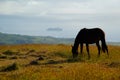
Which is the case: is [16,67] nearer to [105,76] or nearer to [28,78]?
[28,78]

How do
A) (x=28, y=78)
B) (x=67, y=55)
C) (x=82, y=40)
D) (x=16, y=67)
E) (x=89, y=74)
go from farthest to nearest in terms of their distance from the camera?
(x=67, y=55)
(x=82, y=40)
(x=16, y=67)
(x=89, y=74)
(x=28, y=78)

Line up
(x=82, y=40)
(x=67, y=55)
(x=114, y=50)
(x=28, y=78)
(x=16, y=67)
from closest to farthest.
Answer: (x=28, y=78)
(x=16, y=67)
(x=82, y=40)
(x=67, y=55)
(x=114, y=50)

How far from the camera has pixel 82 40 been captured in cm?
4053

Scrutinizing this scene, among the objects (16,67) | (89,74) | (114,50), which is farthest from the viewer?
(114,50)

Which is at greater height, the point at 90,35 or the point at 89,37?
the point at 90,35

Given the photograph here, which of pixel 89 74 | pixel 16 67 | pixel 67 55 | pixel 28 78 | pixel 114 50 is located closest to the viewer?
pixel 28 78

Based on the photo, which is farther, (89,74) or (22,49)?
(22,49)

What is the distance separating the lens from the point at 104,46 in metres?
42.3

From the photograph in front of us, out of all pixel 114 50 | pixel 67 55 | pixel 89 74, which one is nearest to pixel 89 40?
pixel 67 55

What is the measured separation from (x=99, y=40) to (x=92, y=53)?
3916 mm

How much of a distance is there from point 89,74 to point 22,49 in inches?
1164

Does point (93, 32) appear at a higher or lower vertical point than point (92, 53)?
higher

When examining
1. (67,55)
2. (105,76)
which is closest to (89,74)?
(105,76)

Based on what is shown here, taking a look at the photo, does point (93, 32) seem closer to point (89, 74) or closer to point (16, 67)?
point (16, 67)
